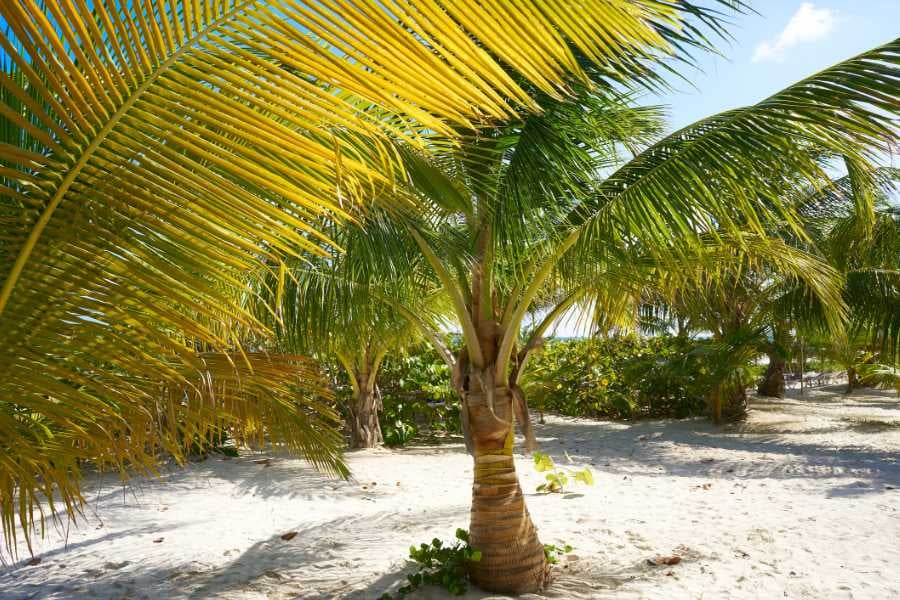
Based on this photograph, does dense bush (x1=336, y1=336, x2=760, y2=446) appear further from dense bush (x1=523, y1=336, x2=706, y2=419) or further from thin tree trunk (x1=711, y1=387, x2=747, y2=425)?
thin tree trunk (x1=711, y1=387, x2=747, y2=425)

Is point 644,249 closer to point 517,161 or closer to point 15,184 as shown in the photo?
point 517,161

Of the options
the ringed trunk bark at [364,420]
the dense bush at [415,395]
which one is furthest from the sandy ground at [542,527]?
the dense bush at [415,395]

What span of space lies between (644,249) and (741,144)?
951 mm

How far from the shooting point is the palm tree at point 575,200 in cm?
297

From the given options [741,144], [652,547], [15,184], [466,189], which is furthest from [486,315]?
[15,184]

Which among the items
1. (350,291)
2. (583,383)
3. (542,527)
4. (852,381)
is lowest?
(542,527)

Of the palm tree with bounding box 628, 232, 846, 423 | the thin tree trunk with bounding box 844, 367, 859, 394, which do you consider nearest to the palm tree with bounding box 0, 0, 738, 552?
the palm tree with bounding box 628, 232, 846, 423

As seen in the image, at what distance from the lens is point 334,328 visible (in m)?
4.71

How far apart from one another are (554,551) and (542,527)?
26.7 inches

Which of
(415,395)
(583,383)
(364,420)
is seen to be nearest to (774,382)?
(583,383)

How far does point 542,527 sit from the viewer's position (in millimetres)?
5527

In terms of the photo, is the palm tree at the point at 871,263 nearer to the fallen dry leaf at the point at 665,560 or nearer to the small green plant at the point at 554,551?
the fallen dry leaf at the point at 665,560

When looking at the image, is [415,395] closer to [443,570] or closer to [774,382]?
[443,570]

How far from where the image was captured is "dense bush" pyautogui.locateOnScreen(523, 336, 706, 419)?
12094mm
